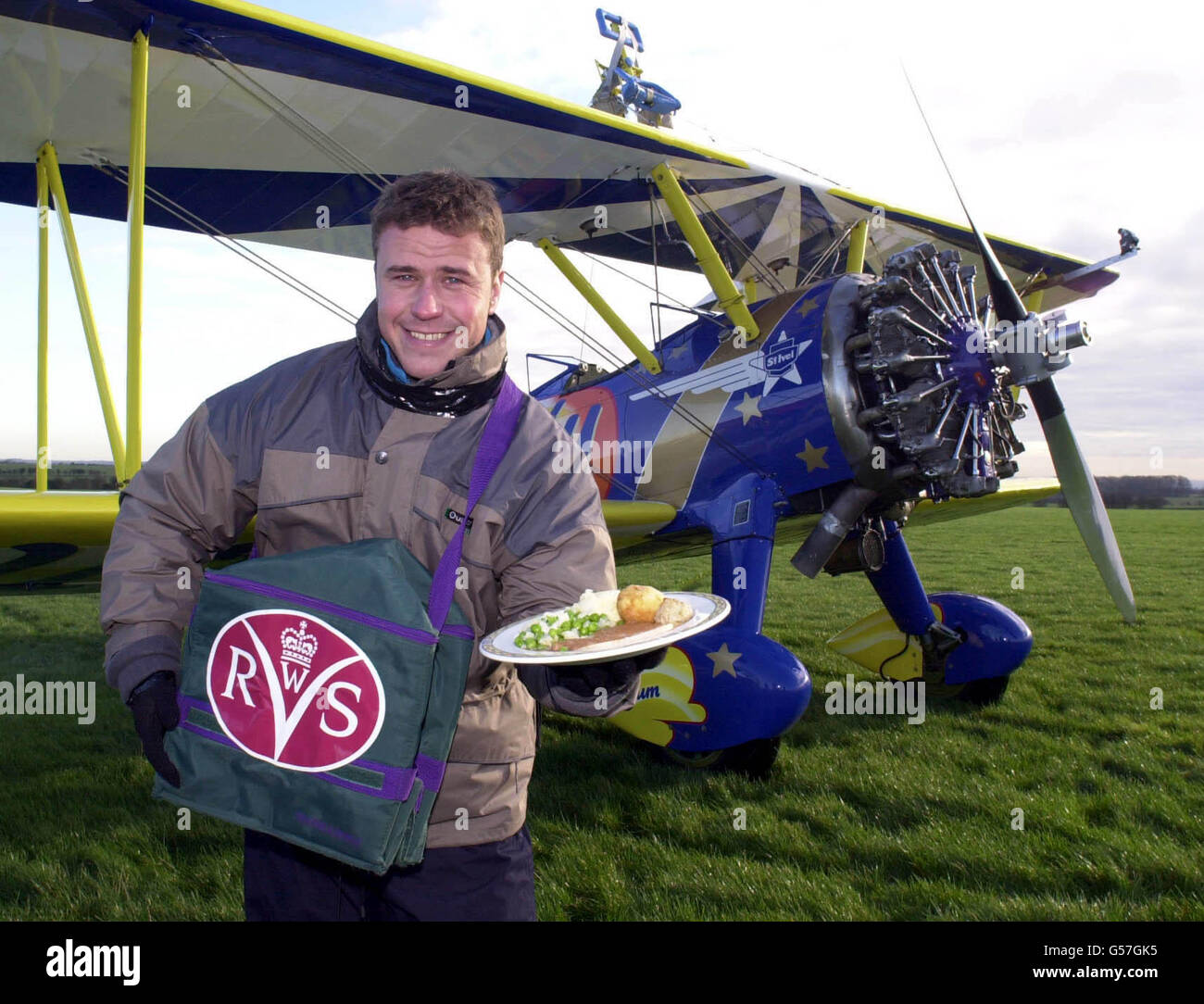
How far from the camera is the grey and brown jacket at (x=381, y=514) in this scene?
1562mm

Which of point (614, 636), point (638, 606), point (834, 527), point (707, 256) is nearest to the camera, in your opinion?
point (614, 636)

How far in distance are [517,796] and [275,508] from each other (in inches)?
30.1

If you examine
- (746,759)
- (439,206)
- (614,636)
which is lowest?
(746,759)

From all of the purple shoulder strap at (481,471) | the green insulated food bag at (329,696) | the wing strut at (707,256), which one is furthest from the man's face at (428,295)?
the wing strut at (707,256)

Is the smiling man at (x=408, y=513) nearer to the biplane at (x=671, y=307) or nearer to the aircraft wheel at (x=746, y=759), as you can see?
the biplane at (x=671, y=307)

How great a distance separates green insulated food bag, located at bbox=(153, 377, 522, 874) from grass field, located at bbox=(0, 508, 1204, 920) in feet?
5.07

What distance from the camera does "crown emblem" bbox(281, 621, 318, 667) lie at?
148 centimetres

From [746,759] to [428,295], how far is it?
3.16 m

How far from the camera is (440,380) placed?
159 cm

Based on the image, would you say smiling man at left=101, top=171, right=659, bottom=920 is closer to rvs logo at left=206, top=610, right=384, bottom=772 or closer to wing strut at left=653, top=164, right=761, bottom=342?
rvs logo at left=206, top=610, right=384, bottom=772

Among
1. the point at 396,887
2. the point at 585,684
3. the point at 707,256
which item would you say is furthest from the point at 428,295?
the point at 707,256

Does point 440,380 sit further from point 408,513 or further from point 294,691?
point 294,691
